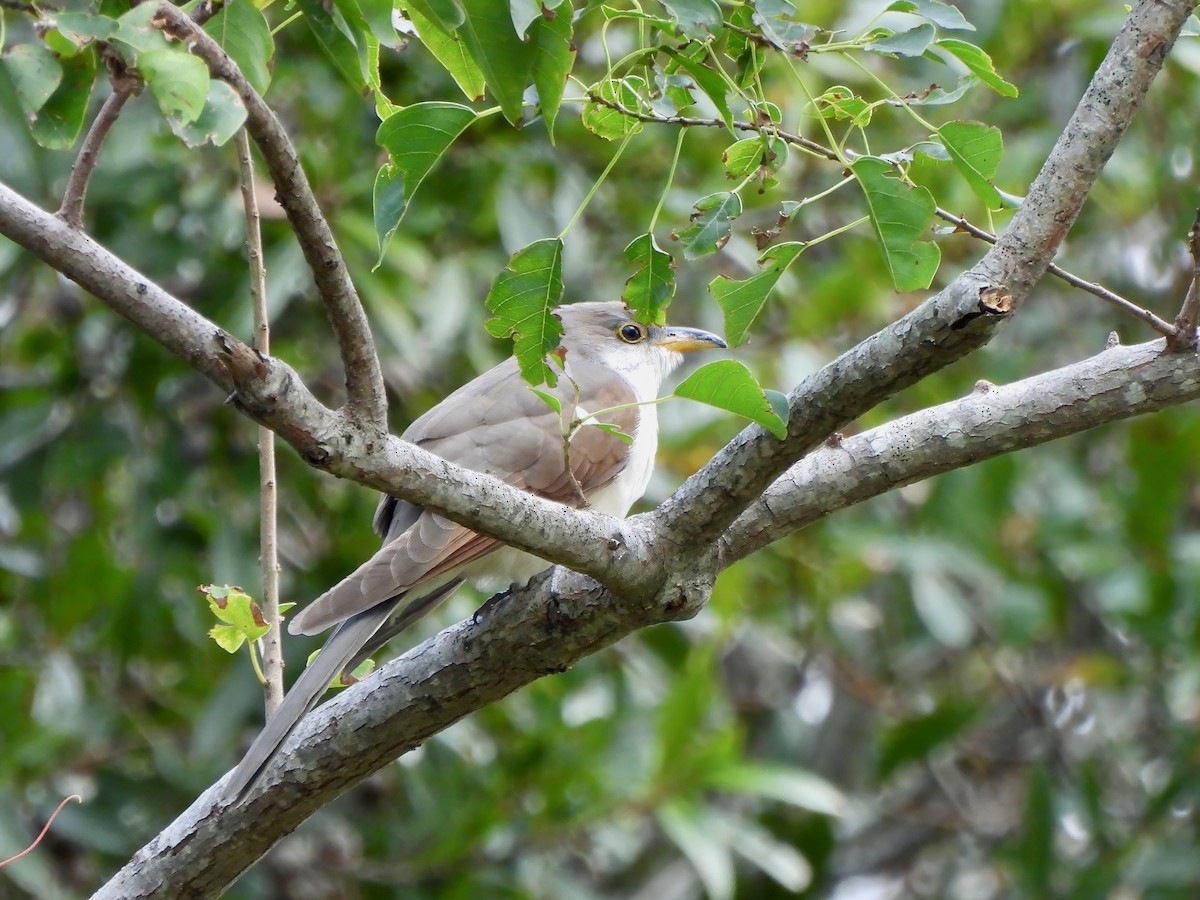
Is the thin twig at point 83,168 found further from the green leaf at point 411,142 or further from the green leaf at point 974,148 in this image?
the green leaf at point 974,148

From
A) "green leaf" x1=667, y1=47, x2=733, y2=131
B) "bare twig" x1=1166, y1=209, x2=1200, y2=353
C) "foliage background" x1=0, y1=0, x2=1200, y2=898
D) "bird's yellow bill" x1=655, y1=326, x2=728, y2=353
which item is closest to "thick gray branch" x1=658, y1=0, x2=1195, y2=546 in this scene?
"bare twig" x1=1166, y1=209, x2=1200, y2=353

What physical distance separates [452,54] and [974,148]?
2.88 ft

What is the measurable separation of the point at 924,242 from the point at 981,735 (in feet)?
21.8

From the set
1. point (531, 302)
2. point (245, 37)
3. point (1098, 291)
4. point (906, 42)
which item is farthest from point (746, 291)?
point (245, 37)

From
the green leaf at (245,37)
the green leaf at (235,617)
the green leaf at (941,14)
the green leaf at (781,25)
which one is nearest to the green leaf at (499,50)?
the green leaf at (245,37)

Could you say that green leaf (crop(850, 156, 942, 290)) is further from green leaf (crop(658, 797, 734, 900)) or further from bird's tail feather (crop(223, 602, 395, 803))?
green leaf (crop(658, 797, 734, 900))

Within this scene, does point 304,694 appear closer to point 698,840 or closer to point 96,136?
point 96,136

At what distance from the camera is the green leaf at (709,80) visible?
214 cm

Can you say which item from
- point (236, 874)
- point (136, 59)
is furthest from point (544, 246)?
point (236, 874)

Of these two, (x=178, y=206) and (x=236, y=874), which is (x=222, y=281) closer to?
(x=178, y=206)

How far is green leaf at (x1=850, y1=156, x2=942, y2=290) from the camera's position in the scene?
2250 millimetres

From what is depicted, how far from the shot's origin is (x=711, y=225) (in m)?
2.38

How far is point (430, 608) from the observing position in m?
3.91

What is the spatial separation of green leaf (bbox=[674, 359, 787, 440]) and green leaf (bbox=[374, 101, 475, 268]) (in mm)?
543
